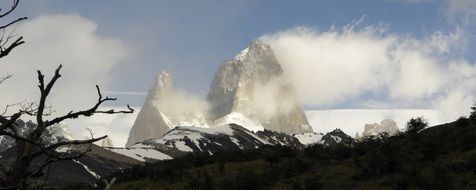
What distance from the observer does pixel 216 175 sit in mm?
32750

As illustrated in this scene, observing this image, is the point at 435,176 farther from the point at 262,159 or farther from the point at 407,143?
the point at 262,159

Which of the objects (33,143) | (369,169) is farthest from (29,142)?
(369,169)

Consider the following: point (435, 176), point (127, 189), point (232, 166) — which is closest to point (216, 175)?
point (232, 166)

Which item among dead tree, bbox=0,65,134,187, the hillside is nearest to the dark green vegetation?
the hillside

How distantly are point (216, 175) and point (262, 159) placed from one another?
5640mm

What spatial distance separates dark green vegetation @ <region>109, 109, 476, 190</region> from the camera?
20.6 m

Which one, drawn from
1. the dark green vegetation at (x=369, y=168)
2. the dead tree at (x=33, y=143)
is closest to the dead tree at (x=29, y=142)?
the dead tree at (x=33, y=143)

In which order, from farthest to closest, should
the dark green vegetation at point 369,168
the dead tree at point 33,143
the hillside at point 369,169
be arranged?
the dark green vegetation at point 369,168 < the hillside at point 369,169 < the dead tree at point 33,143

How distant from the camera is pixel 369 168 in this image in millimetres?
24359

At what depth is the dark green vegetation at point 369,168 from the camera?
A: 20.6 meters

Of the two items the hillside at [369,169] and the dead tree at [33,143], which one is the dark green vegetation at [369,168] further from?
the dead tree at [33,143]

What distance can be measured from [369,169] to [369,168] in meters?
0.09

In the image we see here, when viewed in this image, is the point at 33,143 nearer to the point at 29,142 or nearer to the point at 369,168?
the point at 29,142

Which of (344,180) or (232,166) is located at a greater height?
(232,166)
